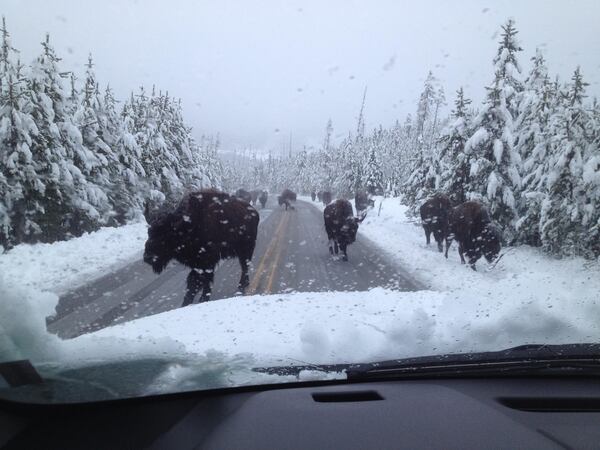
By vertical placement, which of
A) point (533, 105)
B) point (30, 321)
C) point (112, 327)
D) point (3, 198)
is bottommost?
point (112, 327)

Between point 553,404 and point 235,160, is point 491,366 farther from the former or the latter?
point 235,160

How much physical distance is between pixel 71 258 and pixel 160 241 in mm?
2412

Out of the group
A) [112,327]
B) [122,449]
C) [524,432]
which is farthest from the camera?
[112,327]

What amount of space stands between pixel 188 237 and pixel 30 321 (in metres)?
3.85

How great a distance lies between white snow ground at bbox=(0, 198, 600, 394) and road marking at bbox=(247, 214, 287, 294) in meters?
2.54

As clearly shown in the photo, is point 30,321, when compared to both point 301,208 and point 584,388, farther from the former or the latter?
point 301,208

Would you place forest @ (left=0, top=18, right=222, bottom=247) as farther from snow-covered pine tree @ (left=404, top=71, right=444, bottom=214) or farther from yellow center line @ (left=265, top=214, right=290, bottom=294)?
snow-covered pine tree @ (left=404, top=71, right=444, bottom=214)

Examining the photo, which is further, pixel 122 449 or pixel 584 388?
pixel 584 388

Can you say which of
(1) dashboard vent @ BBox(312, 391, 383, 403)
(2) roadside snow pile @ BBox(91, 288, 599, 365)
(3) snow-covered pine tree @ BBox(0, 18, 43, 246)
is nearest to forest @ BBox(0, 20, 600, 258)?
(3) snow-covered pine tree @ BBox(0, 18, 43, 246)

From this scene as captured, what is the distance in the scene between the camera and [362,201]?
15.3 m

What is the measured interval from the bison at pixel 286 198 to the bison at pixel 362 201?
13.2 feet

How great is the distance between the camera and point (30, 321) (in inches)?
108

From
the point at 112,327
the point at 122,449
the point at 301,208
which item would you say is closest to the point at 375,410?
the point at 122,449

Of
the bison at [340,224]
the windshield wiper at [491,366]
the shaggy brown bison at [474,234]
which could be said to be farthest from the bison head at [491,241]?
the windshield wiper at [491,366]
